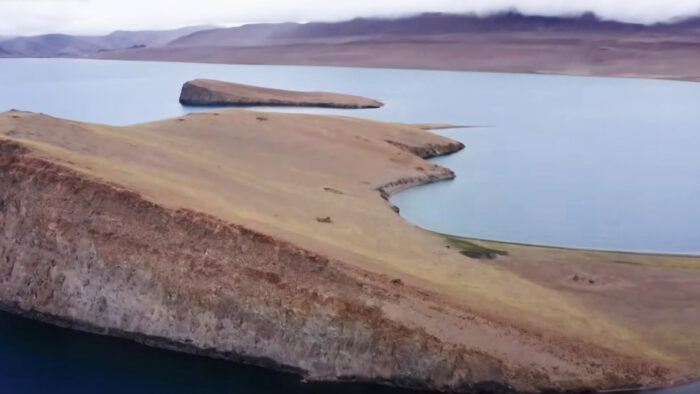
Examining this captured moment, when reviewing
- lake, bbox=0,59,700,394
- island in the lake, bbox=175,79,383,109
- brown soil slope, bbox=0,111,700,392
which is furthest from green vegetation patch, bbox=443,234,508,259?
island in the lake, bbox=175,79,383,109

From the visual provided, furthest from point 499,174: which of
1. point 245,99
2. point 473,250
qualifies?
point 245,99

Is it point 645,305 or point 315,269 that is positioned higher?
point 315,269

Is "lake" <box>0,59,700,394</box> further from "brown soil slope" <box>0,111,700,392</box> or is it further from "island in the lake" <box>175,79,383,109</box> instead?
"island in the lake" <box>175,79,383,109</box>

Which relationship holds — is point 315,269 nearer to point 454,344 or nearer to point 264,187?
point 454,344

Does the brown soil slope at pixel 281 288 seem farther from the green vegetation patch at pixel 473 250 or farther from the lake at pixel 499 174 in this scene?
the lake at pixel 499 174

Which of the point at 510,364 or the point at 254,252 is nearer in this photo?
the point at 510,364

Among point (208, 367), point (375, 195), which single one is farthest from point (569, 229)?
point (208, 367)
